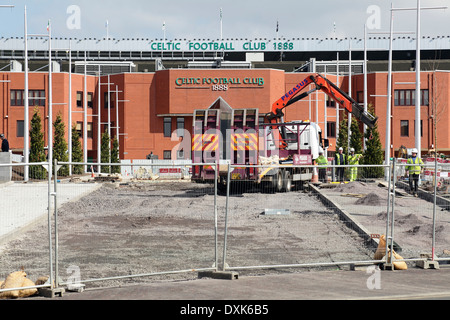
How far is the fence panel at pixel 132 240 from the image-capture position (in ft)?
36.4

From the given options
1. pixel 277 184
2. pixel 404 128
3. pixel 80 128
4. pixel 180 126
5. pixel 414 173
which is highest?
pixel 180 126

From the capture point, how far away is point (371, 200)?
14.8 meters

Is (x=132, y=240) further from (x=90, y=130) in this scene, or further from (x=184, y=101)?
(x=90, y=130)

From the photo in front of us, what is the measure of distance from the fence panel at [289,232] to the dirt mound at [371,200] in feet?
0.90

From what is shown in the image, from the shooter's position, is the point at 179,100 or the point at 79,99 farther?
the point at 79,99

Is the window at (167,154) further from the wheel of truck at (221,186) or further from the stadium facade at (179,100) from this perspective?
the wheel of truck at (221,186)

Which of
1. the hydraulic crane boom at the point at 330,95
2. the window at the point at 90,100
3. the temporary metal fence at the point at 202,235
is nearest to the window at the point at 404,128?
the window at the point at 90,100

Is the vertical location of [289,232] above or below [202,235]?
above

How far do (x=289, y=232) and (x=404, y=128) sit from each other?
202 ft

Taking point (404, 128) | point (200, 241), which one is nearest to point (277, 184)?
point (200, 241)

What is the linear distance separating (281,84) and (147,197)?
59.2 meters
